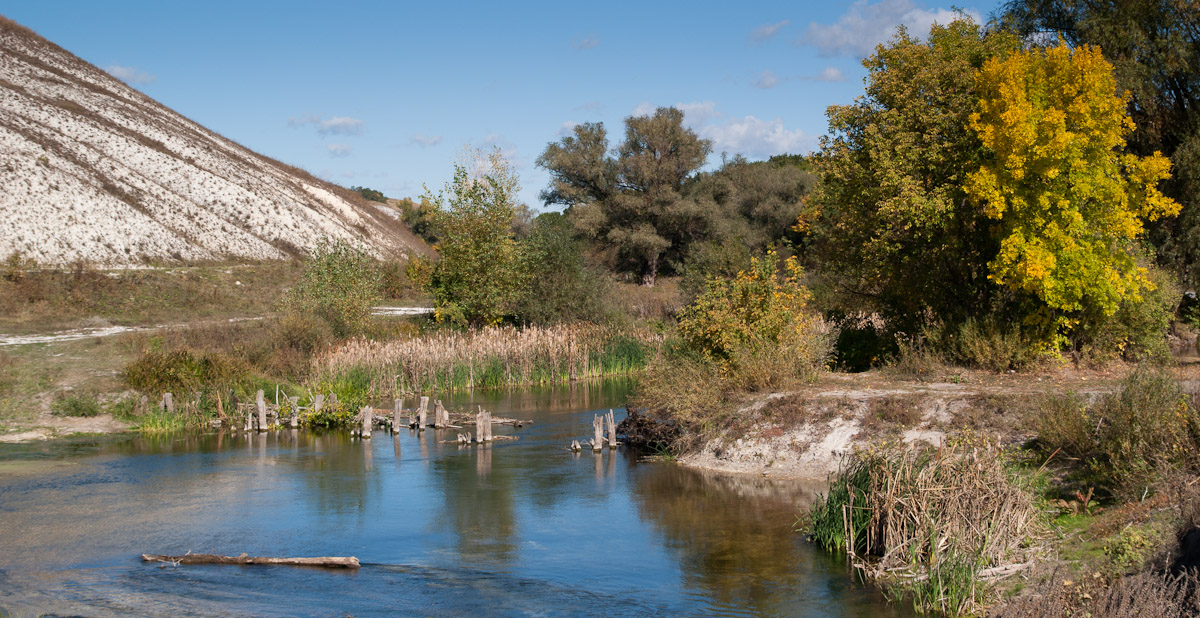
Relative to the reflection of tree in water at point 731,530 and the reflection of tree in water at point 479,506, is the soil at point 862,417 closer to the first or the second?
the reflection of tree in water at point 731,530

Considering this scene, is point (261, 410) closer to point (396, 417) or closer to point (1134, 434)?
point (396, 417)

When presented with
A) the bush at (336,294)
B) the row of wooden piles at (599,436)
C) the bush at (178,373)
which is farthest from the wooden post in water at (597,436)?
the bush at (336,294)

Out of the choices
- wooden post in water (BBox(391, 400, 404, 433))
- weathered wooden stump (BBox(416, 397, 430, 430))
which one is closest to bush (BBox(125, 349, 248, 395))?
wooden post in water (BBox(391, 400, 404, 433))

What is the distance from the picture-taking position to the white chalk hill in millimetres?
47312

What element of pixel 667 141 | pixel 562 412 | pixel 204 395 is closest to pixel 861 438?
pixel 562 412

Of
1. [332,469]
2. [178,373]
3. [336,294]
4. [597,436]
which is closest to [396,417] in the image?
[332,469]

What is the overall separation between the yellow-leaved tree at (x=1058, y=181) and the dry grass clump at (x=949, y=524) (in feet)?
29.2

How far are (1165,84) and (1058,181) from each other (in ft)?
30.3

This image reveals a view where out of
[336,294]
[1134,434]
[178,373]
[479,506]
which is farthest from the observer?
[336,294]

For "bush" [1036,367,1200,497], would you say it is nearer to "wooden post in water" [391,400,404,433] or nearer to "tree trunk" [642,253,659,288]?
"wooden post in water" [391,400,404,433]

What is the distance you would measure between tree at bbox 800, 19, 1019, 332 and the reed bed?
11.4m

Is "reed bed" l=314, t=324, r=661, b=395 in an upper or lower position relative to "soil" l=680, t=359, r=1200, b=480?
upper

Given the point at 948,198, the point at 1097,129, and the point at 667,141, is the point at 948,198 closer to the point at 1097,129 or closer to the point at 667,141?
the point at 1097,129

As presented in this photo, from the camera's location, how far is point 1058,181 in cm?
1938
